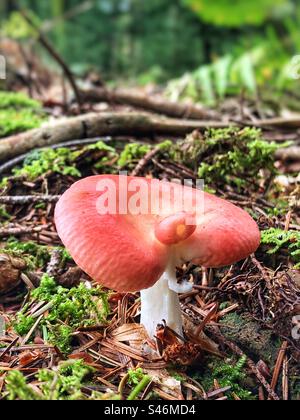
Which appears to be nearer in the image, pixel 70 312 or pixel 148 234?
pixel 148 234

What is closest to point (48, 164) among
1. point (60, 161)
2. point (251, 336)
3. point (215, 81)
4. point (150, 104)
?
point (60, 161)

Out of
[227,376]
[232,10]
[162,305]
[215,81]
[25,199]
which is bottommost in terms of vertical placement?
[227,376]

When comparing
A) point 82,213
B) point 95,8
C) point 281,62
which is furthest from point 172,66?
point 82,213

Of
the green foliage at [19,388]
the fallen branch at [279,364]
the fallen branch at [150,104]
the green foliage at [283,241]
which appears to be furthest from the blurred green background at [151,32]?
the green foliage at [19,388]

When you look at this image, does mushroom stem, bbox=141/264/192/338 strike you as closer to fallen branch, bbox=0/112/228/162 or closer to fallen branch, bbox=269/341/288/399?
fallen branch, bbox=269/341/288/399

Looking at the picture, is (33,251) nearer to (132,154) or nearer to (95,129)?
(132,154)

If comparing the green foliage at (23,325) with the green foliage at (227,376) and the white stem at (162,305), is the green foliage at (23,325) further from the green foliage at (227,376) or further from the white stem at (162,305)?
the green foliage at (227,376)
